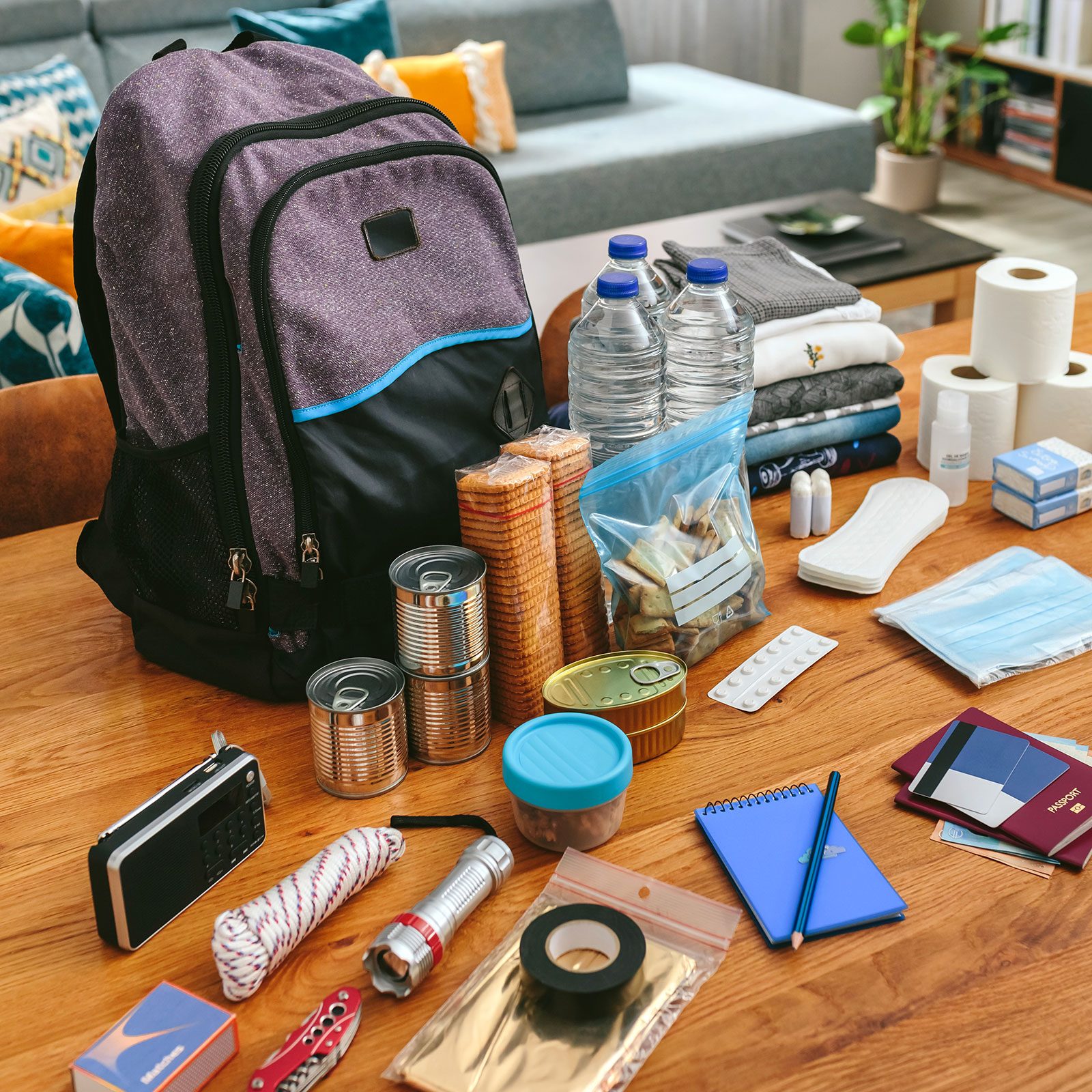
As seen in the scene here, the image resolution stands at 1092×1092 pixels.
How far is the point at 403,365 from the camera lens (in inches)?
36.5

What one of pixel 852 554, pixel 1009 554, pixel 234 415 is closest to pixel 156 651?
pixel 234 415

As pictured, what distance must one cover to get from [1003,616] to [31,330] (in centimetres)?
133

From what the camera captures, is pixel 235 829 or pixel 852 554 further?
pixel 852 554

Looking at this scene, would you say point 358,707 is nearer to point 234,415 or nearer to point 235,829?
point 235,829

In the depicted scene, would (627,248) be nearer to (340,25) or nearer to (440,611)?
(440,611)

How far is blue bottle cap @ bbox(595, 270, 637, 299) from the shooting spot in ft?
3.22

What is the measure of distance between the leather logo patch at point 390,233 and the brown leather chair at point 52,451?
0.51m

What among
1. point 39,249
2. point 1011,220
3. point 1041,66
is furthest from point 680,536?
point 1041,66

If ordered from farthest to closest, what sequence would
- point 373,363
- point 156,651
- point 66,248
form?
point 66,248 → point 156,651 → point 373,363

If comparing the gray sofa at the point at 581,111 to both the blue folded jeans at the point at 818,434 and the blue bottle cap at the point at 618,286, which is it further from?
the blue bottle cap at the point at 618,286

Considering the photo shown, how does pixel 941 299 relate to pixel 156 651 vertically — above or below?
below

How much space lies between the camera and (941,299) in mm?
2467

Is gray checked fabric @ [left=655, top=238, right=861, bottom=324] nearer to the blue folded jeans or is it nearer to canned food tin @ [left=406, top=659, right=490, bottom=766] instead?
the blue folded jeans

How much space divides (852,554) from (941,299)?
1.57 m
